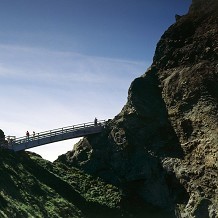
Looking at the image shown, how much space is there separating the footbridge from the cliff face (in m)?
1.65

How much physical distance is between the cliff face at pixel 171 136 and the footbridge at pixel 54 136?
1647 millimetres

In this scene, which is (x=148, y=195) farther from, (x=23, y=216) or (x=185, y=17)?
(x=185, y=17)

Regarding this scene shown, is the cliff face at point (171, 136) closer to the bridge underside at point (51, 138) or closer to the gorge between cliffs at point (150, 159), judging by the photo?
the gorge between cliffs at point (150, 159)

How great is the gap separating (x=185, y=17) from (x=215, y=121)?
27.5 metres

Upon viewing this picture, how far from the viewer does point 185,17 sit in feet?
218

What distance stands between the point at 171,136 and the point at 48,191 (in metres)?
18.8

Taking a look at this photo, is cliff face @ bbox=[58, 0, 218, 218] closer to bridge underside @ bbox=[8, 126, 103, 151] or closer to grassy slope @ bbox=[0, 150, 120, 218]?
bridge underside @ bbox=[8, 126, 103, 151]

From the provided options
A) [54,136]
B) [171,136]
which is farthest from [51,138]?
[171,136]

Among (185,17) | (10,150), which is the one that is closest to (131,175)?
(10,150)

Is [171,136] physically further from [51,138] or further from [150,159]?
[51,138]

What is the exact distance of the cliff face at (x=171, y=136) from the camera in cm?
4450

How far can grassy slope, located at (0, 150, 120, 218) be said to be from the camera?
120 ft

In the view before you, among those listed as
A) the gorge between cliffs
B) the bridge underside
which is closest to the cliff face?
the gorge between cliffs

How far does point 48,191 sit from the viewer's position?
43469mm
